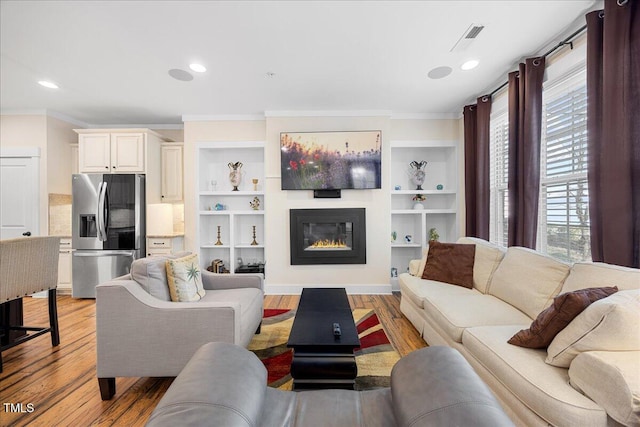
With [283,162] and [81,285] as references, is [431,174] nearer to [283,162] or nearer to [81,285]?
[283,162]

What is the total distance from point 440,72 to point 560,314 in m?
2.60

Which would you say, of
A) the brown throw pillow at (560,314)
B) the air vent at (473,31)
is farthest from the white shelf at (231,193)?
the brown throw pillow at (560,314)

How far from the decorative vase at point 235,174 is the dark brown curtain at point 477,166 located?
338 centimetres

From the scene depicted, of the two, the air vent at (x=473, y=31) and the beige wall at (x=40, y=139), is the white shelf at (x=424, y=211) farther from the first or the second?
the beige wall at (x=40, y=139)

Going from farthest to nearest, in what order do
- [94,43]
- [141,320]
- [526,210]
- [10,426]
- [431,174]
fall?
1. [431,174]
2. [526,210]
3. [94,43]
4. [141,320]
5. [10,426]

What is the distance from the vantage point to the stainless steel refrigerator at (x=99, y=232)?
12.8 feet

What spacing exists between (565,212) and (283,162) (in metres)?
3.22

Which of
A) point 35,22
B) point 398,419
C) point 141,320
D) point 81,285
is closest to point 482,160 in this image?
point 398,419

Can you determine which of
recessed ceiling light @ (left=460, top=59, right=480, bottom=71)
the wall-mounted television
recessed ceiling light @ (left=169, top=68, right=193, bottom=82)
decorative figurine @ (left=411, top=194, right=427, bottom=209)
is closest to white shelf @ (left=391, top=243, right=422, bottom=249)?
decorative figurine @ (left=411, top=194, right=427, bottom=209)

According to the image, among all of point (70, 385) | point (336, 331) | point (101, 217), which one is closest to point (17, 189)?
point (101, 217)

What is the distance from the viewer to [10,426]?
1.63 m

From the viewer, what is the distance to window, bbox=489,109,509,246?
3.45m

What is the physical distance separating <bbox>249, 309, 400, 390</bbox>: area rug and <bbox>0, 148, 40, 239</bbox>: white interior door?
12.9ft

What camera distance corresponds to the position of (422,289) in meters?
2.71
